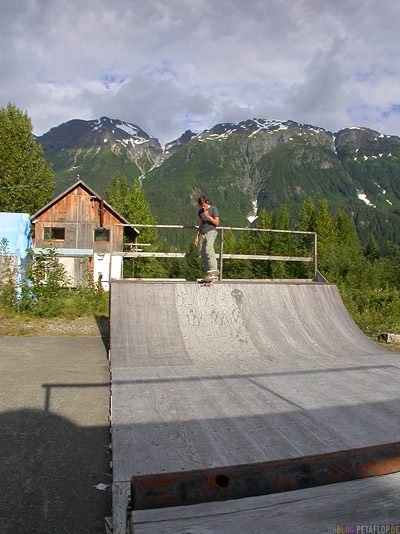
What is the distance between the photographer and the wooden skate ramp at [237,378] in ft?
10.7

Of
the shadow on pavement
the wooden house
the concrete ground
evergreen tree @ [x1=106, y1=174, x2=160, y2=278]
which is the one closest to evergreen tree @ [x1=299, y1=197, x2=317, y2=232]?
evergreen tree @ [x1=106, y1=174, x2=160, y2=278]

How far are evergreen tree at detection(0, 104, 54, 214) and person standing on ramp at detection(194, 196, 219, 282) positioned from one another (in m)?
33.2

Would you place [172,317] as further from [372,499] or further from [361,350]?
[372,499]

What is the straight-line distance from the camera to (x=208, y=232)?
8.19 metres

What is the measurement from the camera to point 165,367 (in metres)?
5.64

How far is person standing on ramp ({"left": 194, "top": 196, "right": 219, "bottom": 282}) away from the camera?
803cm

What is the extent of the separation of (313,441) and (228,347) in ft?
10.6

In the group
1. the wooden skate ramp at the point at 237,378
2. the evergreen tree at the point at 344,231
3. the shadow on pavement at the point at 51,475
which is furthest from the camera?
the evergreen tree at the point at 344,231

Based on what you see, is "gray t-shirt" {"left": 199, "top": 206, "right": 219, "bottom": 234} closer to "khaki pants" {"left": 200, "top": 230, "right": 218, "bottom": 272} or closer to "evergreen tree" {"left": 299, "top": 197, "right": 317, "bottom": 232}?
"khaki pants" {"left": 200, "top": 230, "right": 218, "bottom": 272}

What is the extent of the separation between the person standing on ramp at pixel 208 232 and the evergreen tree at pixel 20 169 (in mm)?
33165

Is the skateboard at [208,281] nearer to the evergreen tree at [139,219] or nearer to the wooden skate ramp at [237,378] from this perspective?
the wooden skate ramp at [237,378]

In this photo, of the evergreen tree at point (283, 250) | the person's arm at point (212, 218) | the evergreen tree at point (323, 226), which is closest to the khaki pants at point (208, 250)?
the person's arm at point (212, 218)

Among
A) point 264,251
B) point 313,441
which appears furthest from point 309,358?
point 264,251

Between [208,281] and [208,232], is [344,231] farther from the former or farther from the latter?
[208,281]
